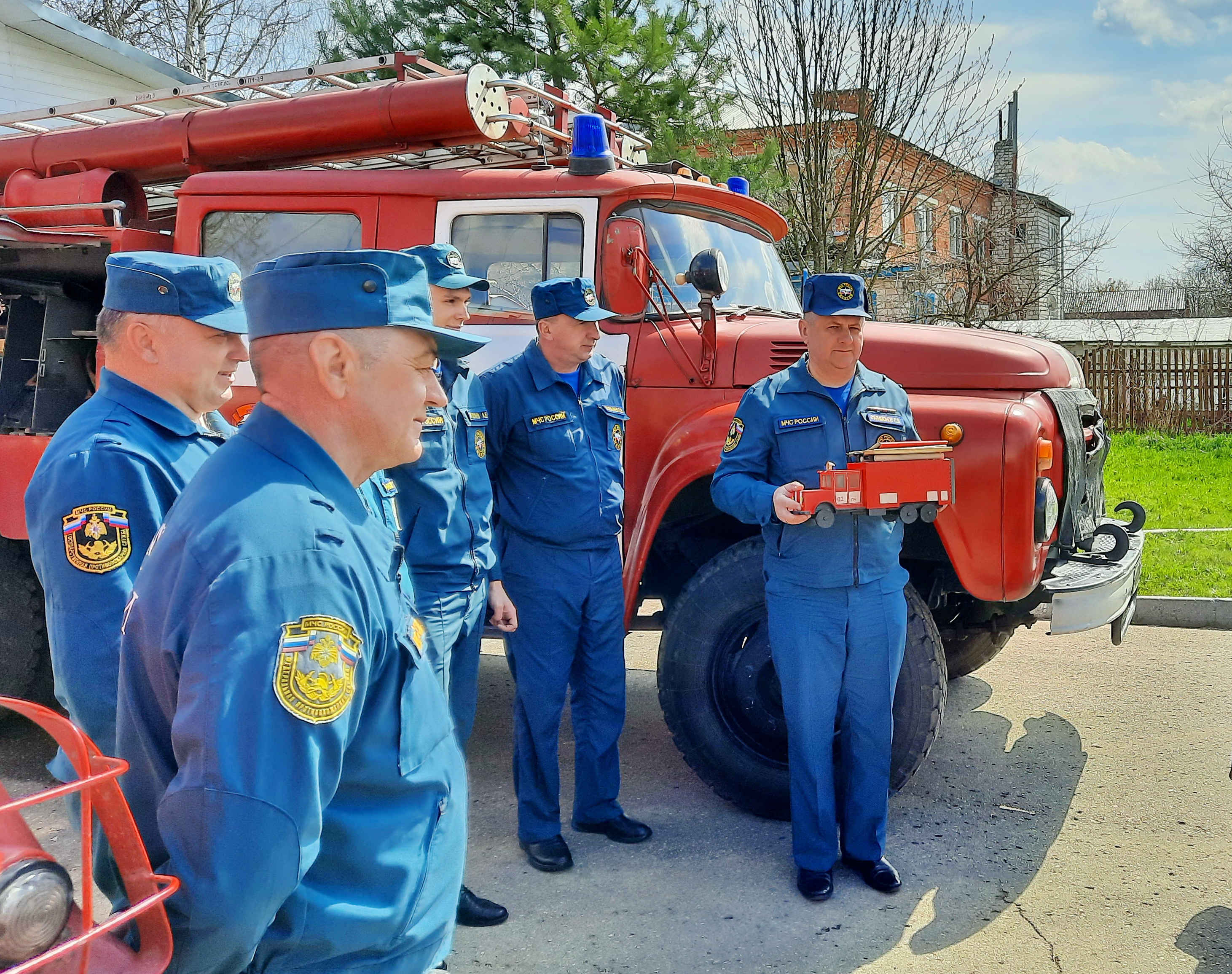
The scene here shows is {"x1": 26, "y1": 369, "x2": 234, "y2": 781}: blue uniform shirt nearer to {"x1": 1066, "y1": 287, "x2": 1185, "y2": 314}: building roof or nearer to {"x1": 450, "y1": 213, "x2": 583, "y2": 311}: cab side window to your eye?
{"x1": 450, "y1": 213, "x2": 583, "y2": 311}: cab side window

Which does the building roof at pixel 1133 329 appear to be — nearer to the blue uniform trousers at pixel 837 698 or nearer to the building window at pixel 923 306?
the building window at pixel 923 306

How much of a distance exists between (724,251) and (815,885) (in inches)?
100

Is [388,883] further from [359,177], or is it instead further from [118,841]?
[359,177]

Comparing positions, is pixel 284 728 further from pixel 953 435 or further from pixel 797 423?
pixel 953 435

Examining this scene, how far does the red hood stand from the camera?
3898 millimetres

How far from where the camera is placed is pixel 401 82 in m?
4.29

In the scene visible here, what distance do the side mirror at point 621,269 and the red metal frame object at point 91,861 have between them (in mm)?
3146

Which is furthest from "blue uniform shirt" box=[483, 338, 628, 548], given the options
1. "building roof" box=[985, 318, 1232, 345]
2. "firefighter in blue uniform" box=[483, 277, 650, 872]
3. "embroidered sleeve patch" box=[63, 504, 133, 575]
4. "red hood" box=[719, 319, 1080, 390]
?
"building roof" box=[985, 318, 1232, 345]

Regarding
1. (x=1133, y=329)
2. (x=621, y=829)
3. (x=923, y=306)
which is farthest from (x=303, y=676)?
(x=1133, y=329)

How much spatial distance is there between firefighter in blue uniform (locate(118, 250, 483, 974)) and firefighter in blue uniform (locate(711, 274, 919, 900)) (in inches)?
80.3

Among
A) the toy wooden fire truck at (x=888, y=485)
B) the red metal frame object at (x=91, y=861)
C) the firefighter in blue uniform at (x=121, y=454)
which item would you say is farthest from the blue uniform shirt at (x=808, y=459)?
the red metal frame object at (x=91, y=861)

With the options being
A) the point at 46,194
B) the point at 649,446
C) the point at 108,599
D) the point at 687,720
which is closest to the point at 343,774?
the point at 108,599

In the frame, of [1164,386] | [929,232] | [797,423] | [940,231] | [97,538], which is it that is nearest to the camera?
[97,538]

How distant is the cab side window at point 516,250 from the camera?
413 centimetres
